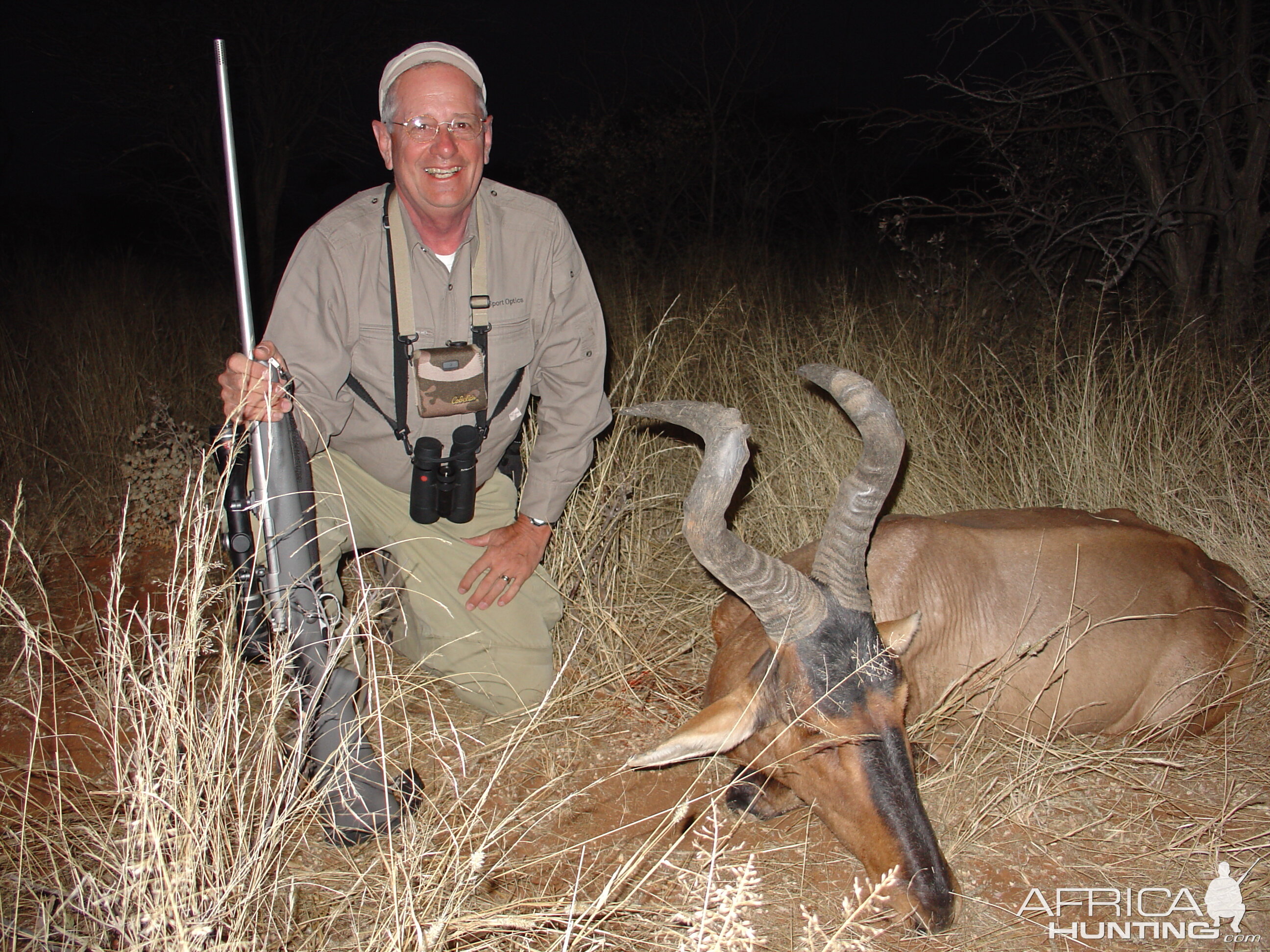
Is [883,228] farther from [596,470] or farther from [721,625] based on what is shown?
[721,625]

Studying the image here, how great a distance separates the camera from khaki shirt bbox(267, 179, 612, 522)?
3.20 metres

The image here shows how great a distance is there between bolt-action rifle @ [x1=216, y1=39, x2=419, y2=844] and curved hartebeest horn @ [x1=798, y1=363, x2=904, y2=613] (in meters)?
1.53

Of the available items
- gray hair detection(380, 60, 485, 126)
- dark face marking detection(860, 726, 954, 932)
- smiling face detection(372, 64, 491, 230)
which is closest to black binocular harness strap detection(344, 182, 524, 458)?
smiling face detection(372, 64, 491, 230)

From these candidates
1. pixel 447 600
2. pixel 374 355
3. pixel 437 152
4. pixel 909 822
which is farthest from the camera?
pixel 447 600

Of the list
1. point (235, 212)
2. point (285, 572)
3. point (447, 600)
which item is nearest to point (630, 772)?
point (447, 600)

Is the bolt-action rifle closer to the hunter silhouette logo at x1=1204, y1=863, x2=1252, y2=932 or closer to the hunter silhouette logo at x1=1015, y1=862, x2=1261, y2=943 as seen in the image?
the hunter silhouette logo at x1=1015, y1=862, x2=1261, y2=943

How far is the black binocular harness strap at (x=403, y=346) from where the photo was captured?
3246mm

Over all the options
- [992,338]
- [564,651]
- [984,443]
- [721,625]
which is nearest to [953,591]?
[721,625]

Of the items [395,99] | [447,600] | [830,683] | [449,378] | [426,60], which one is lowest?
[447,600]

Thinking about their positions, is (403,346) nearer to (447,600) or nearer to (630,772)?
(447,600)

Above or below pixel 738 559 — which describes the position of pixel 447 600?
below

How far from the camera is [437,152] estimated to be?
3188mm

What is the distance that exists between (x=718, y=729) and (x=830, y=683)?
354 mm

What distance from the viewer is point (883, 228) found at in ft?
21.2
